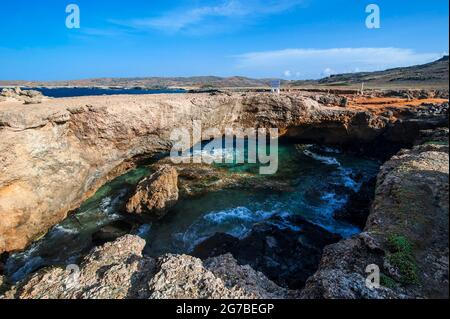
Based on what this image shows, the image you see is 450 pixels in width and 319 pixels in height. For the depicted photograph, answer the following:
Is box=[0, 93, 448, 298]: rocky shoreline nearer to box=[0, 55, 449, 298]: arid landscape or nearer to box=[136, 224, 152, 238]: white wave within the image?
box=[0, 55, 449, 298]: arid landscape

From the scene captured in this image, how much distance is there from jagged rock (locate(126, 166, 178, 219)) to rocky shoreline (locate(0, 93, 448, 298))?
346 centimetres

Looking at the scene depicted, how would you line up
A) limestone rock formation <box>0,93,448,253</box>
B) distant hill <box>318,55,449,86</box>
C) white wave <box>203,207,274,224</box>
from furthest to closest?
distant hill <box>318,55,449,86</box> < white wave <box>203,207,274,224</box> < limestone rock formation <box>0,93,448,253</box>

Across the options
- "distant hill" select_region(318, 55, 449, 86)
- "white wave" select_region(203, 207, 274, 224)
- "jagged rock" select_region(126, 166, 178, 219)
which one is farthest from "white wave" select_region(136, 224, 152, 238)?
"distant hill" select_region(318, 55, 449, 86)

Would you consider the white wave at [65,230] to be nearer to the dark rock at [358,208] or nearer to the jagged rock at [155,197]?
the jagged rock at [155,197]

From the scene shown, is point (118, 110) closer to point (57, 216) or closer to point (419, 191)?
point (57, 216)

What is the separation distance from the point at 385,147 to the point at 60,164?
26236 millimetres

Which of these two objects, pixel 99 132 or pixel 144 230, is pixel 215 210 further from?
pixel 99 132

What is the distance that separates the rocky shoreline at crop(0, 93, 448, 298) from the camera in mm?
7203

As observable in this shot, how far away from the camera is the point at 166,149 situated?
21.6 metres

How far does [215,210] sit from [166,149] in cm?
715

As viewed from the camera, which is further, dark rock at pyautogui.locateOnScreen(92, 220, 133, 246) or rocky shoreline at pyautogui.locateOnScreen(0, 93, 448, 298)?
dark rock at pyautogui.locateOnScreen(92, 220, 133, 246)

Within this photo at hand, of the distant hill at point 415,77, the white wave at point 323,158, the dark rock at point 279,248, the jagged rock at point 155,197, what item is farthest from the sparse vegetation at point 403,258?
the distant hill at point 415,77

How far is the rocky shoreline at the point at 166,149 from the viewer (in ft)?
23.6

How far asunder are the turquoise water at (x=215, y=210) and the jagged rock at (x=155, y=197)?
61 cm
